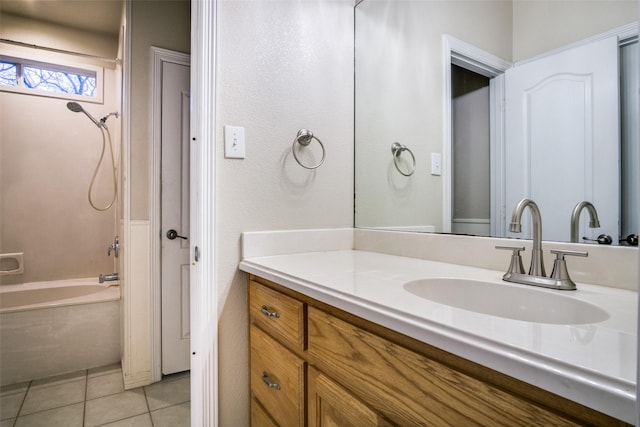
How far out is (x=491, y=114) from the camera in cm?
114

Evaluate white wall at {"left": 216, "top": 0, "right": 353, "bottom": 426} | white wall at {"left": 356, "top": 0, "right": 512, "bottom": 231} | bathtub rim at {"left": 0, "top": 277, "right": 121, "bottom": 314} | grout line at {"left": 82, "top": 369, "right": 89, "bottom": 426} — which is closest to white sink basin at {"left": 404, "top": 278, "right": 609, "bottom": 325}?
white wall at {"left": 356, "top": 0, "right": 512, "bottom": 231}

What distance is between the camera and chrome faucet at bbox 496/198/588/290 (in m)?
0.79

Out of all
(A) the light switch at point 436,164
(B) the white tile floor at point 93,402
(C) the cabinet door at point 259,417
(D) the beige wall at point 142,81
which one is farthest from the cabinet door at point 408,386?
(D) the beige wall at point 142,81

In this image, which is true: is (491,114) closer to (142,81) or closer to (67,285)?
(142,81)

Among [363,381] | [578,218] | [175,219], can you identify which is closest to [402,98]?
[578,218]

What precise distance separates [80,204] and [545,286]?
11.3 feet

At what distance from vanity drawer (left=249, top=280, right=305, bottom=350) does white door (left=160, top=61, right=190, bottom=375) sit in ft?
3.69

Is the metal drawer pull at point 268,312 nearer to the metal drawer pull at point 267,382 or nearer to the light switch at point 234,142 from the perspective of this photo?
the metal drawer pull at point 267,382

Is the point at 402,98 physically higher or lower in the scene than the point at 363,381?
higher

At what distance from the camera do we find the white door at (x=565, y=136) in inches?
33.3

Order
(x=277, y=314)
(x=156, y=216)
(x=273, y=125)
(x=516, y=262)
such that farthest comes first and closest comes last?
1. (x=156, y=216)
2. (x=273, y=125)
3. (x=277, y=314)
4. (x=516, y=262)

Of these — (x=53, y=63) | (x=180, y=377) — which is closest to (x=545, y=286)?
(x=180, y=377)

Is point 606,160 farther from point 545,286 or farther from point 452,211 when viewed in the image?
point 452,211

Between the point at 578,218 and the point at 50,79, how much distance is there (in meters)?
3.79
